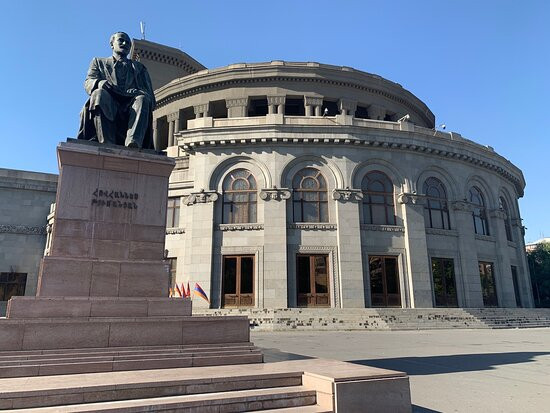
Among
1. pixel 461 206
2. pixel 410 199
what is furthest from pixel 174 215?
pixel 461 206

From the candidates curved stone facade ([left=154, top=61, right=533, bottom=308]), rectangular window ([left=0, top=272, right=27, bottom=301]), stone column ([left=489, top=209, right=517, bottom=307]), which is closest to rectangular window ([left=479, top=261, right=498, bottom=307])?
curved stone facade ([left=154, top=61, right=533, bottom=308])

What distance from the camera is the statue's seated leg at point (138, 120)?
8930 mm

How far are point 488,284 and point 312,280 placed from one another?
619 inches

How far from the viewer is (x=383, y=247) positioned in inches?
1054

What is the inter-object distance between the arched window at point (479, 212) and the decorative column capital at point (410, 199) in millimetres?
6461

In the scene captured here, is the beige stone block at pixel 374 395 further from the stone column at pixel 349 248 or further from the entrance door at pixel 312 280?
the entrance door at pixel 312 280

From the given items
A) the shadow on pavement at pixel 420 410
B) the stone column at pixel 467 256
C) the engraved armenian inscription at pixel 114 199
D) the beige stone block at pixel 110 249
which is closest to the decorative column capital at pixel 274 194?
the stone column at pixel 467 256

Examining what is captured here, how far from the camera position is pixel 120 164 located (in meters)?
8.57

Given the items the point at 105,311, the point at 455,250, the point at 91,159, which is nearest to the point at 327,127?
the point at 455,250

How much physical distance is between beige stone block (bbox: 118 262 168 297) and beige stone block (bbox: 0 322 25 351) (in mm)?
1849

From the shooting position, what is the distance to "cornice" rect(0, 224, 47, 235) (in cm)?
3372

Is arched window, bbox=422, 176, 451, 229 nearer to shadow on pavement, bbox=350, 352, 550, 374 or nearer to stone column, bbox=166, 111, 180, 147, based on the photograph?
shadow on pavement, bbox=350, 352, 550, 374

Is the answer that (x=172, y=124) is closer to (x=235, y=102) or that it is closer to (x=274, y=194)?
(x=235, y=102)

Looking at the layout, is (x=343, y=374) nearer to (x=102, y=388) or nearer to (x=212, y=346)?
(x=212, y=346)
